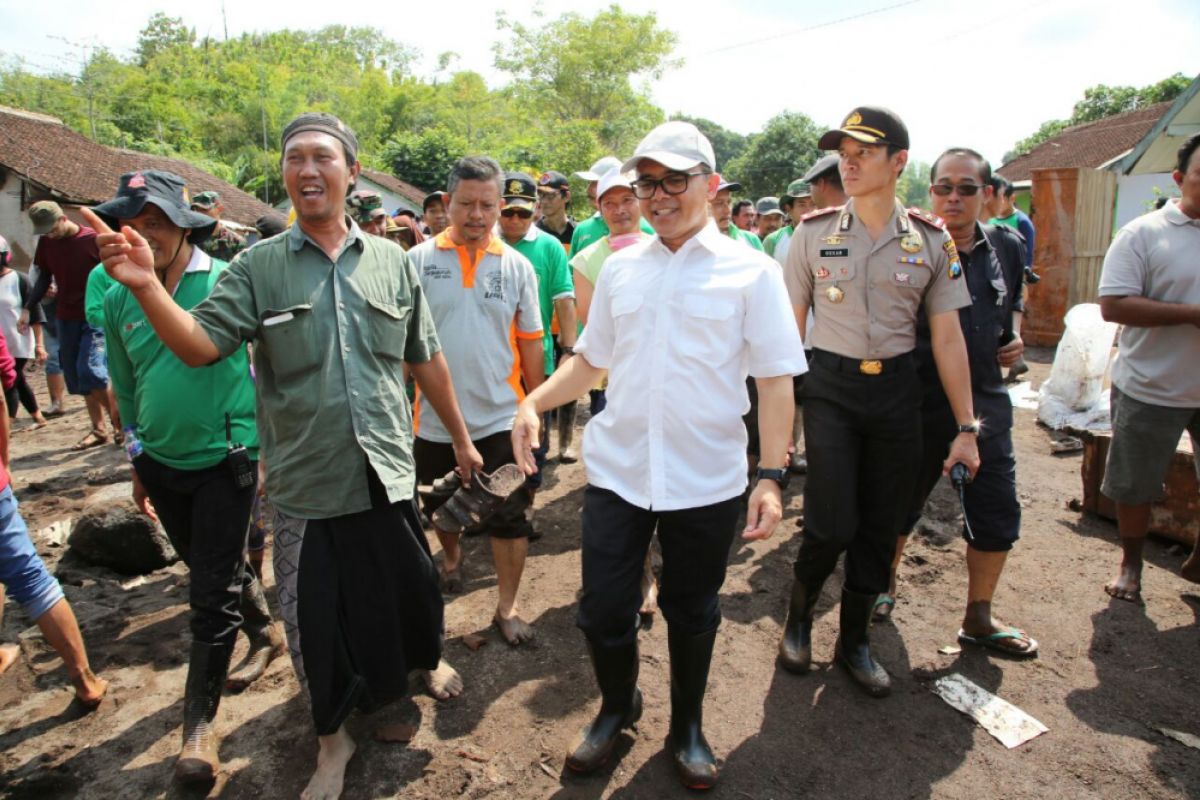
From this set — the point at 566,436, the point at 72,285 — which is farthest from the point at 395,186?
the point at 566,436

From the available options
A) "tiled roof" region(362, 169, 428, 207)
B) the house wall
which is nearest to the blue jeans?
the house wall

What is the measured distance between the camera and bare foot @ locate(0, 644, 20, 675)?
3.36m

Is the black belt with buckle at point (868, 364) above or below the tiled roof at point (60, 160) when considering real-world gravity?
below

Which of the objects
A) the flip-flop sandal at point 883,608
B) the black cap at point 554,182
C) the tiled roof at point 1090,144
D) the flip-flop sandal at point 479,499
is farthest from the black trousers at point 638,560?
the tiled roof at point 1090,144

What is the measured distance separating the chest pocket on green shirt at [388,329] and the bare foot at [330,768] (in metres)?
1.35

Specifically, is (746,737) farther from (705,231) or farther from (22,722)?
(22,722)

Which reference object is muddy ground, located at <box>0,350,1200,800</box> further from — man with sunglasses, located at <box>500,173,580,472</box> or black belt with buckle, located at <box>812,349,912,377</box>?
man with sunglasses, located at <box>500,173,580,472</box>

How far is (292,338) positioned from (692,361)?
1.30m

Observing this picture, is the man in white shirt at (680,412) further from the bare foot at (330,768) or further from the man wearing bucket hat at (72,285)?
the man wearing bucket hat at (72,285)

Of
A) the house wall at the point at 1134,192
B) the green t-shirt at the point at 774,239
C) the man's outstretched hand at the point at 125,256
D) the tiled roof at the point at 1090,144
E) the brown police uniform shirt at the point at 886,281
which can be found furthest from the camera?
the tiled roof at the point at 1090,144

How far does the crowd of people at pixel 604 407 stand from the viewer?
7.77 ft

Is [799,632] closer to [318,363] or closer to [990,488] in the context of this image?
[990,488]

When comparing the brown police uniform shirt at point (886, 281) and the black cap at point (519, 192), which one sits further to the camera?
the black cap at point (519, 192)

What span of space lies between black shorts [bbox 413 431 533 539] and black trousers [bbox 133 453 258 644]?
33.9 inches
